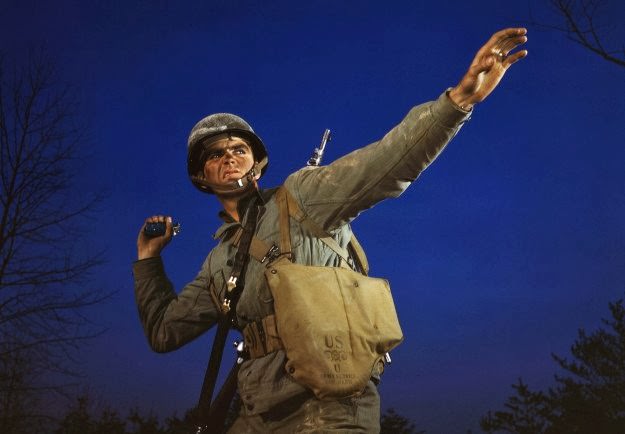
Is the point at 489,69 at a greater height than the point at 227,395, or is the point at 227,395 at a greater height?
the point at 489,69

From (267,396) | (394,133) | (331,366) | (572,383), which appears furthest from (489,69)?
(572,383)

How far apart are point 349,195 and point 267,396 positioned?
3.59 feet

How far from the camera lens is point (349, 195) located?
2.73 meters

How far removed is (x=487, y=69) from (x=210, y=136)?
2.23 metres

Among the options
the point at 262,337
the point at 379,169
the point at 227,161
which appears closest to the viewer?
the point at 379,169

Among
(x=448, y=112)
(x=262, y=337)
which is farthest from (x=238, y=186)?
(x=448, y=112)

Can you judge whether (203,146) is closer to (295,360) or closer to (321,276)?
(321,276)

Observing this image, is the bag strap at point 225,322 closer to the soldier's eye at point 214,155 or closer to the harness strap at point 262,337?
the harness strap at point 262,337

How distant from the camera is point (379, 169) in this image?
2.62 meters

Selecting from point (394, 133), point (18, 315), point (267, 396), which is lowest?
point (267, 396)

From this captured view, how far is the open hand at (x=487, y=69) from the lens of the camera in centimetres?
241

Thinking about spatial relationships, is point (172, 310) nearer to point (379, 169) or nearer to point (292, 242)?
point (292, 242)

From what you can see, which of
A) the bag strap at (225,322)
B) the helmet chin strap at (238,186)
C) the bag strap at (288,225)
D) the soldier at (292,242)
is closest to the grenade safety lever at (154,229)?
the soldier at (292,242)

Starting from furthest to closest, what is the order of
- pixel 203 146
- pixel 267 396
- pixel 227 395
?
pixel 203 146, pixel 227 395, pixel 267 396
